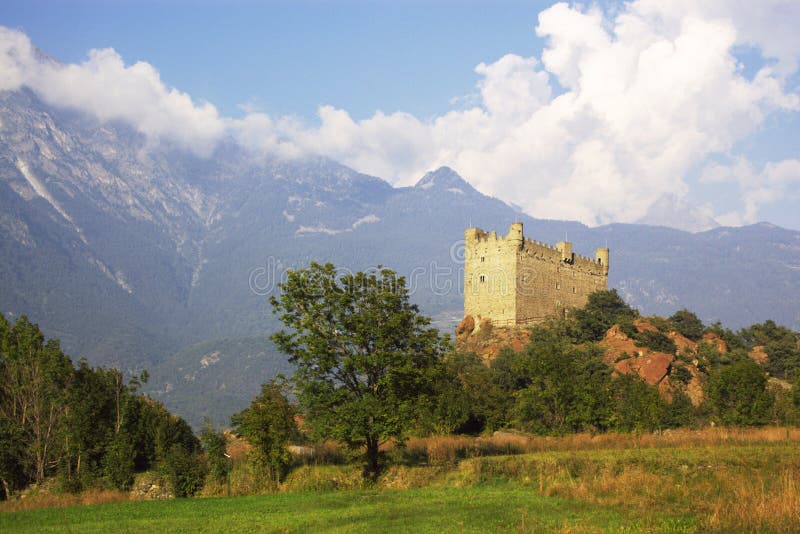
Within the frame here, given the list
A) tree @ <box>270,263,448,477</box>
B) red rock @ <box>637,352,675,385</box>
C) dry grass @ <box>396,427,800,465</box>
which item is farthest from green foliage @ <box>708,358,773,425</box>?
tree @ <box>270,263,448,477</box>

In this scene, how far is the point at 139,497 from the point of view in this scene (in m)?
30.5

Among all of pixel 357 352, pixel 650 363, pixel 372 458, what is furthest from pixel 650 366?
pixel 357 352

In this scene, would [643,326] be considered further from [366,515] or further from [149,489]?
[366,515]

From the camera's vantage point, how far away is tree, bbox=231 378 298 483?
96.5ft

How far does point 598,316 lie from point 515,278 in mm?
7798

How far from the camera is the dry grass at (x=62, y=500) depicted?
26244mm

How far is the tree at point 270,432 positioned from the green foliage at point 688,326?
44.9 m

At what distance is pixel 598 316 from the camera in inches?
2470

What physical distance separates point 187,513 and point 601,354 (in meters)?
39.6

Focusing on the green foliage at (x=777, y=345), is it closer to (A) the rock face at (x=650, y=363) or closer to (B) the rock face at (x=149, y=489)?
(A) the rock face at (x=650, y=363)

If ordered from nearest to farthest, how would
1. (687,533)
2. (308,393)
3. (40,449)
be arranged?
(687,533), (308,393), (40,449)

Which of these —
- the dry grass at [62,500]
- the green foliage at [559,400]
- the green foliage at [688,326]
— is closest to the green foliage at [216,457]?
the dry grass at [62,500]

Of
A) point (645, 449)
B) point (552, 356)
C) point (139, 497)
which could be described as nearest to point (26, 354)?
point (139, 497)

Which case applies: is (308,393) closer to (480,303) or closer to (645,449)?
(645,449)
